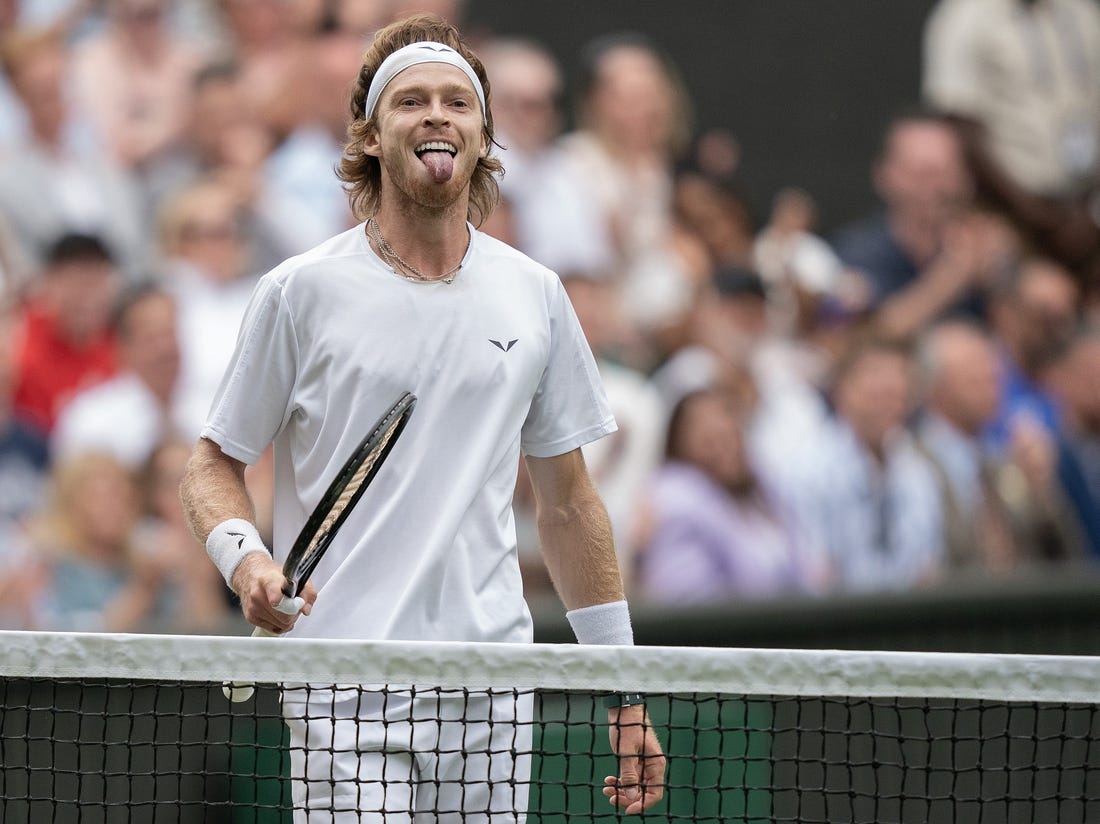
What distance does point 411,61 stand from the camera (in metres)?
3.82

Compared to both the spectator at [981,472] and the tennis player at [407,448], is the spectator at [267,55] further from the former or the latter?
the tennis player at [407,448]

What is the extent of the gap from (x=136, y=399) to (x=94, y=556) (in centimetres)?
88

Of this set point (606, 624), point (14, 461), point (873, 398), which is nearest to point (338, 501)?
point (606, 624)

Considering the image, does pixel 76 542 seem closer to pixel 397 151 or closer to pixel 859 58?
pixel 397 151

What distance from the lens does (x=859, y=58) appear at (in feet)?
41.6

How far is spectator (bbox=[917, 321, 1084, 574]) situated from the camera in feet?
34.6

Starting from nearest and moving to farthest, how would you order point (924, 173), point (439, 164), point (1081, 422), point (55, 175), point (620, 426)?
point (439, 164), point (55, 175), point (620, 426), point (1081, 422), point (924, 173)

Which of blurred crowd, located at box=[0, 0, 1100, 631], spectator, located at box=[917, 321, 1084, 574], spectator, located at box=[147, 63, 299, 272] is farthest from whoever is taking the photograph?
spectator, located at box=[917, 321, 1084, 574]

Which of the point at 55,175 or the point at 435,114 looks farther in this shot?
the point at 55,175

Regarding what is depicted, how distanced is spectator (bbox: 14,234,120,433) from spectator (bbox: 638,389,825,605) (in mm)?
2963

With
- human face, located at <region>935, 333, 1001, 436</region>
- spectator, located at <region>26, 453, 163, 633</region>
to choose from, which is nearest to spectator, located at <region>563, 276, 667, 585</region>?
human face, located at <region>935, 333, 1001, 436</region>

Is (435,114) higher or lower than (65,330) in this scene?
lower

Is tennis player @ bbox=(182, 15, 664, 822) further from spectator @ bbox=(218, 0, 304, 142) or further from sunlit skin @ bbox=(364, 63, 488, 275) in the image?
spectator @ bbox=(218, 0, 304, 142)

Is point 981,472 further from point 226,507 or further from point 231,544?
point 231,544
